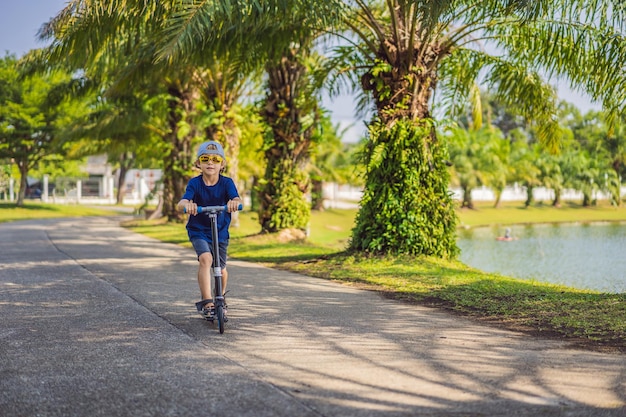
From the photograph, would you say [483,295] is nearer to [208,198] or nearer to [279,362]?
[208,198]

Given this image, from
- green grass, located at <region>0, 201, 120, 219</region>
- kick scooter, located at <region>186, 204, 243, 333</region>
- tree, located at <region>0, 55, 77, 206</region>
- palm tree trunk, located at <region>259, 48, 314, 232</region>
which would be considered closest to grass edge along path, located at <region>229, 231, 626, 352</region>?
kick scooter, located at <region>186, 204, 243, 333</region>

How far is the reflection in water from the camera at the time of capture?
14.7m

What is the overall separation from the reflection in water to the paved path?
6.95m

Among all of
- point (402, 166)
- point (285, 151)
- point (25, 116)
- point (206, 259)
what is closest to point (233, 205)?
point (206, 259)

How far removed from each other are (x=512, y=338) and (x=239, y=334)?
222cm

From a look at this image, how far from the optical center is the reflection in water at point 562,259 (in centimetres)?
1472

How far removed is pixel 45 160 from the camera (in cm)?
4709

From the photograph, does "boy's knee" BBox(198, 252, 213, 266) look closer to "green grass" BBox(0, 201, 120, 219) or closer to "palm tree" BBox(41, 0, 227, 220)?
"palm tree" BBox(41, 0, 227, 220)

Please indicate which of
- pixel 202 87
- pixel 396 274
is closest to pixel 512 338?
pixel 396 274

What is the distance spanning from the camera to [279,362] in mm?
5336

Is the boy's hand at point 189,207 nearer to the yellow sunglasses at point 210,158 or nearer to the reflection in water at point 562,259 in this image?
the yellow sunglasses at point 210,158

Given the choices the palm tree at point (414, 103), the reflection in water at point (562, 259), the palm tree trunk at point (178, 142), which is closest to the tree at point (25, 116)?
the palm tree trunk at point (178, 142)

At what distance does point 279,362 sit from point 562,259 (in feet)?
49.6

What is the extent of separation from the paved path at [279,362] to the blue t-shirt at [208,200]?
81 centimetres
